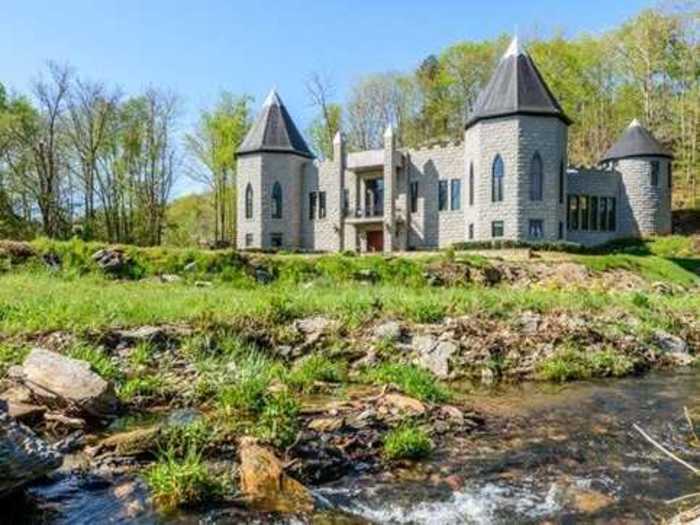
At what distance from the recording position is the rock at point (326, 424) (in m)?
6.65

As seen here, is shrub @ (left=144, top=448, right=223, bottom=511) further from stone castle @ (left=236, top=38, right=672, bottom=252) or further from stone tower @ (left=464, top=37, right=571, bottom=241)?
stone tower @ (left=464, top=37, right=571, bottom=241)

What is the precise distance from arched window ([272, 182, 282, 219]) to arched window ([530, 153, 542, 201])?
15.4m

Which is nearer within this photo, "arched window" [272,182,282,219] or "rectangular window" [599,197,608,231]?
"rectangular window" [599,197,608,231]

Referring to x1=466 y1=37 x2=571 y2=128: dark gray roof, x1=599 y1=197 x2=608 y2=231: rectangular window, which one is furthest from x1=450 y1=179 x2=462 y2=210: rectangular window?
x1=599 y1=197 x2=608 y2=231: rectangular window

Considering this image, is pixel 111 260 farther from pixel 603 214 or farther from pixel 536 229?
pixel 603 214

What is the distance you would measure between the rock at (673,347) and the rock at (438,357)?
15.6 ft

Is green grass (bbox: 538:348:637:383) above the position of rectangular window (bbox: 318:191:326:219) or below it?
below

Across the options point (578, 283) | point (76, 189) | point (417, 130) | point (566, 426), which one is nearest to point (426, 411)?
point (566, 426)

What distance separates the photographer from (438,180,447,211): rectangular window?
36719 millimetres

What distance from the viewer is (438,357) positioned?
1063cm

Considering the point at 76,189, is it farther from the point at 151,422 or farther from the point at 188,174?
the point at 151,422

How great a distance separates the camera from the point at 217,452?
5938mm

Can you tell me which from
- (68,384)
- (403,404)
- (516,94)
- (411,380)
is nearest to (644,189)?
(516,94)

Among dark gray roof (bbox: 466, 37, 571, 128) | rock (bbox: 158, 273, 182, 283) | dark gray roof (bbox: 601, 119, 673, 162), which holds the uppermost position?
dark gray roof (bbox: 466, 37, 571, 128)
